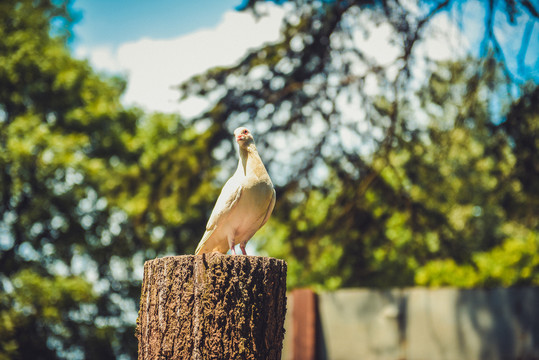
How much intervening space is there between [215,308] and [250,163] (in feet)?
3.23

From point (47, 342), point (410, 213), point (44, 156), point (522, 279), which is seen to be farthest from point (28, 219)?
point (522, 279)

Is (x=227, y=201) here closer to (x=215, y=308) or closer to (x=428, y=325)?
(x=215, y=308)

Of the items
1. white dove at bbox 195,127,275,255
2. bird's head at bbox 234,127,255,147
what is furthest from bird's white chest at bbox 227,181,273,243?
bird's head at bbox 234,127,255,147

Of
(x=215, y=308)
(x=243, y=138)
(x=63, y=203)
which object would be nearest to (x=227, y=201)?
(x=243, y=138)

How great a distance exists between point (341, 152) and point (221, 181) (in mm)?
1799

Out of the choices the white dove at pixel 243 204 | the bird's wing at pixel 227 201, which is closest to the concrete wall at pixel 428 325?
the white dove at pixel 243 204

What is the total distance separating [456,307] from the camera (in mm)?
6996

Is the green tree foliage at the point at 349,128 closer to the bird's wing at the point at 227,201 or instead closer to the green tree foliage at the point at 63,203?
the bird's wing at the point at 227,201

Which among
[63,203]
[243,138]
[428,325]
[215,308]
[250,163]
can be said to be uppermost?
[63,203]

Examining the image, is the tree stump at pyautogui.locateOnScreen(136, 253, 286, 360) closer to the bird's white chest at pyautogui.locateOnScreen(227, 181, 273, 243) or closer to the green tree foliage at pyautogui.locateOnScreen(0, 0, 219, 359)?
the bird's white chest at pyautogui.locateOnScreen(227, 181, 273, 243)

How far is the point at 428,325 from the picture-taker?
7090 mm

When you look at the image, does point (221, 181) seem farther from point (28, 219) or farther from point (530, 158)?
point (28, 219)

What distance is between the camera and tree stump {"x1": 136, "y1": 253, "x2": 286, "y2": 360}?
308cm

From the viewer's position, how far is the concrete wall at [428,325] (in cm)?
664
